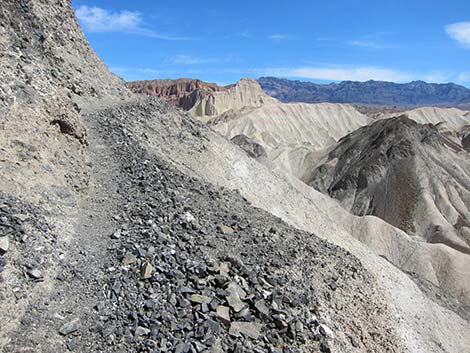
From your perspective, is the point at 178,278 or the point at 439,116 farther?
the point at 439,116

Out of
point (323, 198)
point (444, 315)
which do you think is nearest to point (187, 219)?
point (444, 315)

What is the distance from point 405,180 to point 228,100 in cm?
10270

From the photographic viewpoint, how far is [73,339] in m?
7.89

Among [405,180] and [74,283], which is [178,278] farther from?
[405,180]

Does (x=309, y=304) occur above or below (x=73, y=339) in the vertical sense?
below

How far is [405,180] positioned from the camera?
59906 mm

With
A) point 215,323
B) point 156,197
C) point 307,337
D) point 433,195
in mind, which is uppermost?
point 156,197

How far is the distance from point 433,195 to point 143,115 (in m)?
46.0

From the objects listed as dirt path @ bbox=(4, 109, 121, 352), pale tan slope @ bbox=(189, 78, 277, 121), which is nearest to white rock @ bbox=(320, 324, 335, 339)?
dirt path @ bbox=(4, 109, 121, 352)

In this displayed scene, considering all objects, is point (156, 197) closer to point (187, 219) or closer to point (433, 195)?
point (187, 219)

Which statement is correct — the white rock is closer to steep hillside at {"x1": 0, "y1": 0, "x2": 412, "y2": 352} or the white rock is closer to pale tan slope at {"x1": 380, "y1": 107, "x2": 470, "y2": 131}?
steep hillside at {"x1": 0, "y1": 0, "x2": 412, "y2": 352}

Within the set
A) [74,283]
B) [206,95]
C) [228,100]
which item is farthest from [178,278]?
[228,100]

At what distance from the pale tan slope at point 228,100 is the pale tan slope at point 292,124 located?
16.5m

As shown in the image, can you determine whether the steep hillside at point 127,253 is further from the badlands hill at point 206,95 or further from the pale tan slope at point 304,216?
the badlands hill at point 206,95
